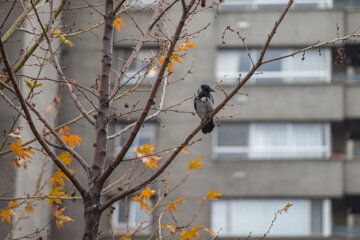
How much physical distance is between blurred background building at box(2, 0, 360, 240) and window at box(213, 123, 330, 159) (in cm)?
3

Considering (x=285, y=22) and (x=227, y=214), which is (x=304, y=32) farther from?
(x=227, y=214)

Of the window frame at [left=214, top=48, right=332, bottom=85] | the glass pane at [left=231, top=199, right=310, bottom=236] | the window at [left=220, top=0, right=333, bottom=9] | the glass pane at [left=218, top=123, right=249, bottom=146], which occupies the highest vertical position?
the window at [left=220, top=0, right=333, bottom=9]

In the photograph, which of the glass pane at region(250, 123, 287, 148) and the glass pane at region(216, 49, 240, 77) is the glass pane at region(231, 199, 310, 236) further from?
the glass pane at region(216, 49, 240, 77)

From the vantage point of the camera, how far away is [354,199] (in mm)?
22875

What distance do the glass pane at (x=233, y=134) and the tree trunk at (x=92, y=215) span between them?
17.6 m

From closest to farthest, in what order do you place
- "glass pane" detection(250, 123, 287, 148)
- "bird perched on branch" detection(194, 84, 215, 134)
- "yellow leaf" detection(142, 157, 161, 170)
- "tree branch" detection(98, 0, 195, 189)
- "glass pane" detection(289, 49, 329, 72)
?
"tree branch" detection(98, 0, 195, 189) < "yellow leaf" detection(142, 157, 161, 170) < "bird perched on branch" detection(194, 84, 215, 134) < "glass pane" detection(250, 123, 287, 148) < "glass pane" detection(289, 49, 329, 72)

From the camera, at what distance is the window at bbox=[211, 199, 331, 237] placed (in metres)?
22.4

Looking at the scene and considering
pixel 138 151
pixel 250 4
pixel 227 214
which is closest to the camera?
pixel 138 151

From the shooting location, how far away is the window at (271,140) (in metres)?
23.0

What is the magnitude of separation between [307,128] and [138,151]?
56.9 feet

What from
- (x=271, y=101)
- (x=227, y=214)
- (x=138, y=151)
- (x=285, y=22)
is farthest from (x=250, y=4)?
(x=138, y=151)

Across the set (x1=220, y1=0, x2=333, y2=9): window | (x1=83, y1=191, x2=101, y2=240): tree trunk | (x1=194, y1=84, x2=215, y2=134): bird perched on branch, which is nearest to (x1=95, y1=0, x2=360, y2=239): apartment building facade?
(x1=220, y1=0, x2=333, y2=9): window

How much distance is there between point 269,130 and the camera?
2314 cm

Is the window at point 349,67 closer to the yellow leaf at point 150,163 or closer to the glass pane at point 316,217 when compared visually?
the glass pane at point 316,217
